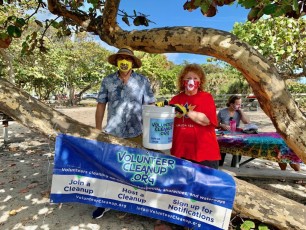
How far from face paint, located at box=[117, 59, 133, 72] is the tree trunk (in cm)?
79

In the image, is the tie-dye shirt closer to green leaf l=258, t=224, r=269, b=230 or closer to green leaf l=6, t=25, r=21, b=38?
green leaf l=6, t=25, r=21, b=38

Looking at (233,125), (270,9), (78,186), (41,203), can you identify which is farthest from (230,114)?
(270,9)

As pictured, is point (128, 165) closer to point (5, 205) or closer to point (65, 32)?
point (5, 205)

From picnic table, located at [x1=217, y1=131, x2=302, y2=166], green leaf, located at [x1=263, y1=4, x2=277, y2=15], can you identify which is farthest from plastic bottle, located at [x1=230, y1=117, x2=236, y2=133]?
green leaf, located at [x1=263, y1=4, x2=277, y2=15]

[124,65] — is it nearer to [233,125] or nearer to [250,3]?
[250,3]

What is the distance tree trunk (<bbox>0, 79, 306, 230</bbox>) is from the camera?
3.27m

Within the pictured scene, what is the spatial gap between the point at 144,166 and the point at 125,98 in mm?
814

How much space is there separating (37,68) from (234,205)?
25651mm

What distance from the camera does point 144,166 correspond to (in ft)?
11.7

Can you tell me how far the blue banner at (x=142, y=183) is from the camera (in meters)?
3.42

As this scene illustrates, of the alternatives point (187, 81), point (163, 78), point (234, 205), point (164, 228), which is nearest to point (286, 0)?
point (187, 81)

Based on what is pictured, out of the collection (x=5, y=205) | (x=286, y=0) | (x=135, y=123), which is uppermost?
(x=286, y=0)

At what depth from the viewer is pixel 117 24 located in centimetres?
360

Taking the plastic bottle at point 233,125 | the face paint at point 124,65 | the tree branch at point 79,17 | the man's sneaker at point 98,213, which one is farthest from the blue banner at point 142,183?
the plastic bottle at point 233,125
